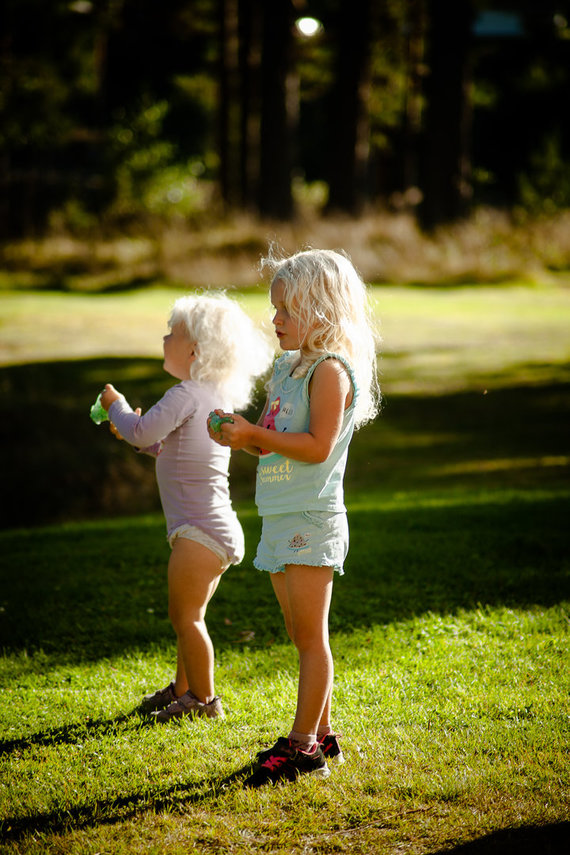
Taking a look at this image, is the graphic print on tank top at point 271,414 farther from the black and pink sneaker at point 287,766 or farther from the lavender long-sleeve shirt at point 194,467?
the black and pink sneaker at point 287,766

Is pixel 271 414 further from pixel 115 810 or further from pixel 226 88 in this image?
pixel 226 88

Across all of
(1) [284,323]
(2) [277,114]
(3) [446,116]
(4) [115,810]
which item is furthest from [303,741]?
(2) [277,114]

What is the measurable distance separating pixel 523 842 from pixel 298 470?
1.30 metres

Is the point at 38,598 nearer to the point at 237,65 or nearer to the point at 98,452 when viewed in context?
the point at 98,452

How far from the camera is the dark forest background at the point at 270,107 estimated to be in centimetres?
2133

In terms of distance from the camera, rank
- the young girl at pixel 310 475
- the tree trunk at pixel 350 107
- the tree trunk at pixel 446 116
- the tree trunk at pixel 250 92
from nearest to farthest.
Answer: the young girl at pixel 310 475 → the tree trunk at pixel 446 116 → the tree trunk at pixel 350 107 → the tree trunk at pixel 250 92

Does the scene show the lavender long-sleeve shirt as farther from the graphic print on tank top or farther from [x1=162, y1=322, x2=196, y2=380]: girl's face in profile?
the graphic print on tank top

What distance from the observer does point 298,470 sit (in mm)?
3027

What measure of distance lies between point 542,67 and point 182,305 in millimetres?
32751

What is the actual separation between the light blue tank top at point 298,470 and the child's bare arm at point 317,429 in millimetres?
50

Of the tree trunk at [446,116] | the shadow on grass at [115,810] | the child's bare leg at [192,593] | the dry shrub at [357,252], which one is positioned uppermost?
the tree trunk at [446,116]

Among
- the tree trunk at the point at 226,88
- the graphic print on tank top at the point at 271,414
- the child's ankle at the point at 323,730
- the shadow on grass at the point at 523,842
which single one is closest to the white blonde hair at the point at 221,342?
the graphic print on tank top at the point at 271,414

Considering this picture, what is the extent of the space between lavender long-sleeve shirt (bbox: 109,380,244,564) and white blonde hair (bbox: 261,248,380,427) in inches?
20.2

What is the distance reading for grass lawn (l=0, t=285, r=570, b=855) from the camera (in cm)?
281
